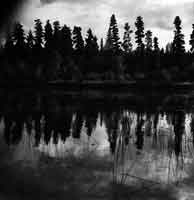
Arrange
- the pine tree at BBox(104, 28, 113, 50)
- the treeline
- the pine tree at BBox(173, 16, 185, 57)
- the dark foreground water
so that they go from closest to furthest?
the dark foreground water, the treeline, the pine tree at BBox(173, 16, 185, 57), the pine tree at BBox(104, 28, 113, 50)

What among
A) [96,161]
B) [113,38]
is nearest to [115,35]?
[113,38]

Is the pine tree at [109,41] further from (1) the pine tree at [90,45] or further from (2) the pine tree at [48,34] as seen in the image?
(2) the pine tree at [48,34]

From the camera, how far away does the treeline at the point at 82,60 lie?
3819 cm

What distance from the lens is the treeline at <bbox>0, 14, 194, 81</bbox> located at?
38188 millimetres

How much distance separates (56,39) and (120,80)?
17986 millimetres

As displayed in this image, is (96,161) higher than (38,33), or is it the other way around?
(38,33)

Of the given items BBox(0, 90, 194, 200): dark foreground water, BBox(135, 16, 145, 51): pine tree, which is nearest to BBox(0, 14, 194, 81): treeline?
BBox(135, 16, 145, 51): pine tree

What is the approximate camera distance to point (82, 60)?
4300 centimetres

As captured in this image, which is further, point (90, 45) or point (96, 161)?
point (90, 45)

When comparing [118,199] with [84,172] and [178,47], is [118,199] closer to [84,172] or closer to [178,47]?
[84,172]

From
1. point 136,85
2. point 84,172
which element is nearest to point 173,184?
point 84,172

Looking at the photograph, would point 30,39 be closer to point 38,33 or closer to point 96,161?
point 38,33

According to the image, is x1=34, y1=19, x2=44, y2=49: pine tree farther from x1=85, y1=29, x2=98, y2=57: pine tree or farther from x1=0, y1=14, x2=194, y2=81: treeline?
x1=85, y1=29, x2=98, y2=57: pine tree

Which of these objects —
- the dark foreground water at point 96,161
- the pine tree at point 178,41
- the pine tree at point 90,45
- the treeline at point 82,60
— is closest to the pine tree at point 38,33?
the treeline at point 82,60
